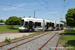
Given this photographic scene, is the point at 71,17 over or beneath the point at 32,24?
over

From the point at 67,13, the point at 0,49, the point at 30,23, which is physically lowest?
the point at 0,49

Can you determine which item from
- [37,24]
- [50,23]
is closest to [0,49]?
[37,24]

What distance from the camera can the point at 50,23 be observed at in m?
31.5

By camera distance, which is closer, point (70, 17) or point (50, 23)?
point (70, 17)

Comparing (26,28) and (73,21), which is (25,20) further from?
(73,21)

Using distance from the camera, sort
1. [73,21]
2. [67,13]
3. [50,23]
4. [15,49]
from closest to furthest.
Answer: [15,49] → [73,21] → [67,13] → [50,23]

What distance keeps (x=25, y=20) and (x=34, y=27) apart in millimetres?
2840

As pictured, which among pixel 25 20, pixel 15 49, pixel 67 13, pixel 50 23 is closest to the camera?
pixel 15 49

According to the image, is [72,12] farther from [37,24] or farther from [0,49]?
[0,49]

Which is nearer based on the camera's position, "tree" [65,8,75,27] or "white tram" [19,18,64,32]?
"tree" [65,8,75,27]

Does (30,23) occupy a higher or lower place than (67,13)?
lower

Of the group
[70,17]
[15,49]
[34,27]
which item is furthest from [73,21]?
[15,49]

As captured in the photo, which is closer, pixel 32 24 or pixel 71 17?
pixel 71 17

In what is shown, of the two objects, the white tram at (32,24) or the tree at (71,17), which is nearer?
the tree at (71,17)
